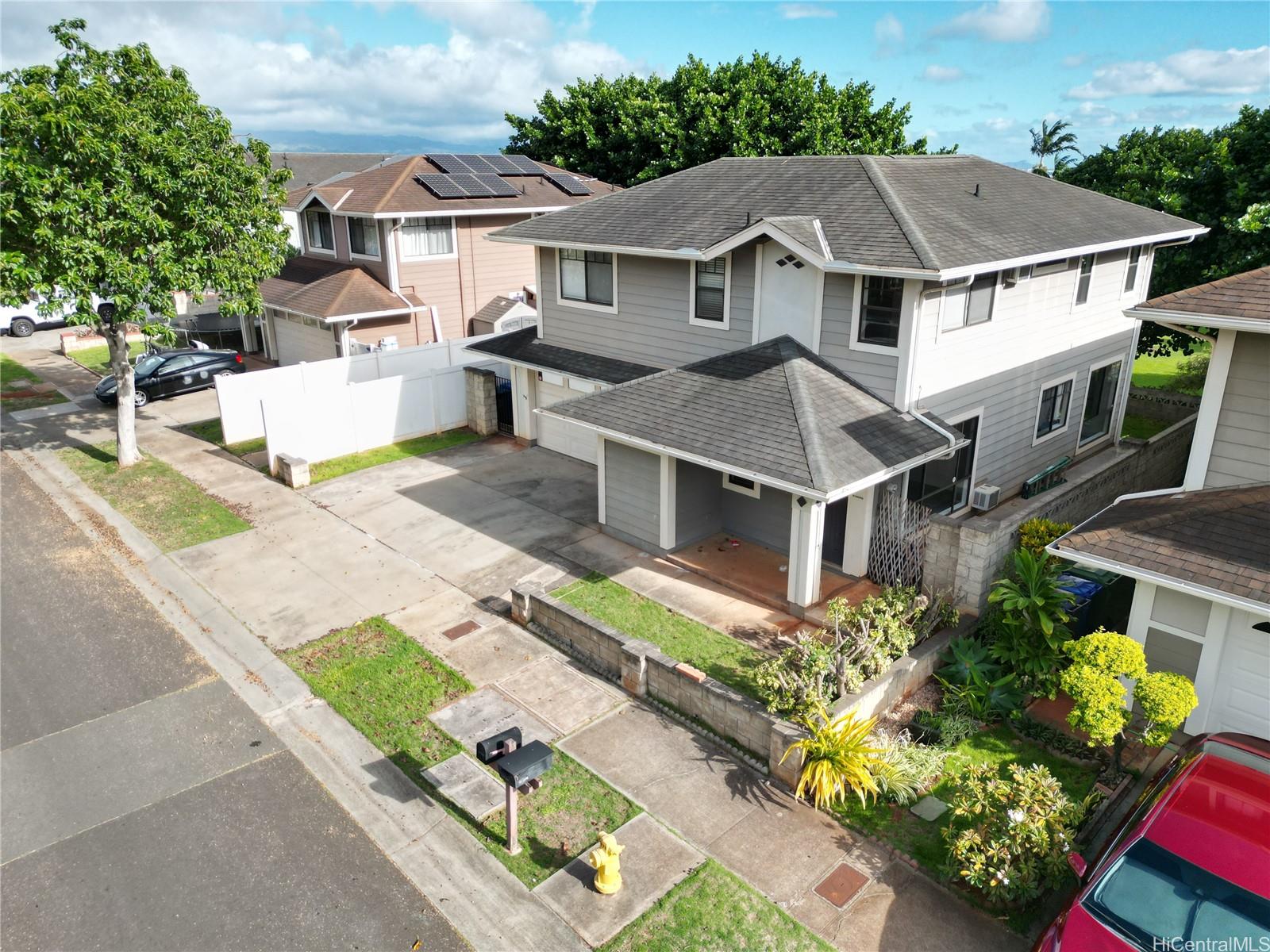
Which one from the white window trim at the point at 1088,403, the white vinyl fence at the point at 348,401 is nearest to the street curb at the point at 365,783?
the white vinyl fence at the point at 348,401

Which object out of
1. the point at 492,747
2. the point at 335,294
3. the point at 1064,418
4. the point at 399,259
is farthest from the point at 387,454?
the point at 1064,418

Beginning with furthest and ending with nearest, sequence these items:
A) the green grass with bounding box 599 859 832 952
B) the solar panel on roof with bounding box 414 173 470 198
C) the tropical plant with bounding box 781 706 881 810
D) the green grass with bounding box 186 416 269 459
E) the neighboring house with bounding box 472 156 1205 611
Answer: the solar panel on roof with bounding box 414 173 470 198
the green grass with bounding box 186 416 269 459
the neighboring house with bounding box 472 156 1205 611
the tropical plant with bounding box 781 706 881 810
the green grass with bounding box 599 859 832 952

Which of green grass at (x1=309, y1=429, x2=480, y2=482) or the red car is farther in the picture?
green grass at (x1=309, y1=429, x2=480, y2=482)

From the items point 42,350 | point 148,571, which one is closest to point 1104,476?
point 148,571

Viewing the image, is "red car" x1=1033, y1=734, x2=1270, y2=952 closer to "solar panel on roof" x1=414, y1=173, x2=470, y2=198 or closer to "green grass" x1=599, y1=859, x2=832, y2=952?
"green grass" x1=599, y1=859, x2=832, y2=952

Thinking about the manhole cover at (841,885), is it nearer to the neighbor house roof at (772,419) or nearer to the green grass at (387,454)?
the neighbor house roof at (772,419)

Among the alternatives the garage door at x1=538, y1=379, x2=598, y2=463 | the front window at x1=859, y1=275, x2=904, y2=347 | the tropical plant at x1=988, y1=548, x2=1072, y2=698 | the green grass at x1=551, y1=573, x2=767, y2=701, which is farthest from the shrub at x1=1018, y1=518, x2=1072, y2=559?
the garage door at x1=538, y1=379, x2=598, y2=463

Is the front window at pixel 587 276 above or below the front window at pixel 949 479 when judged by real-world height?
above

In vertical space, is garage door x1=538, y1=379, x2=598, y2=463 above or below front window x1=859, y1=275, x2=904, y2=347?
below
